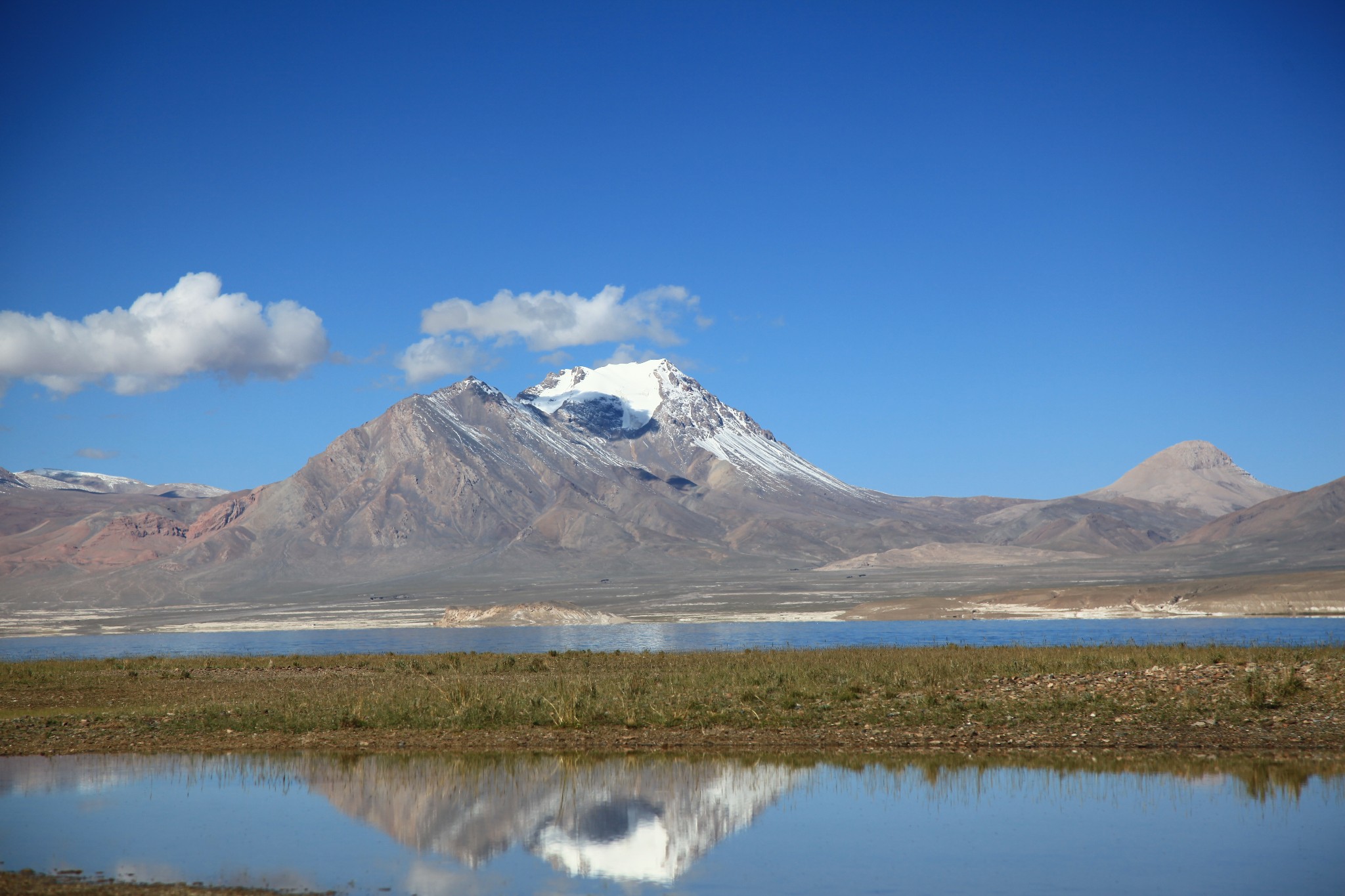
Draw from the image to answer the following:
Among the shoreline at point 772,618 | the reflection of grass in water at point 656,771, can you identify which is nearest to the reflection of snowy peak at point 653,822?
the reflection of grass in water at point 656,771

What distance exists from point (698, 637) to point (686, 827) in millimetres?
62496

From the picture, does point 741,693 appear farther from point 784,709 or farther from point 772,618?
point 772,618

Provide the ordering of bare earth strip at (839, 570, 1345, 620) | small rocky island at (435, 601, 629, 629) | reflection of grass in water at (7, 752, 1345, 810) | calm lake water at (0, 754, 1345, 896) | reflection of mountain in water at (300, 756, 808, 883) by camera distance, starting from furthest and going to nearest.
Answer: small rocky island at (435, 601, 629, 629)
bare earth strip at (839, 570, 1345, 620)
reflection of grass in water at (7, 752, 1345, 810)
reflection of mountain in water at (300, 756, 808, 883)
calm lake water at (0, 754, 1345, 896)

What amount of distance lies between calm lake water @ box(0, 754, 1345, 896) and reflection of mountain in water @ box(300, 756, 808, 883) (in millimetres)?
47

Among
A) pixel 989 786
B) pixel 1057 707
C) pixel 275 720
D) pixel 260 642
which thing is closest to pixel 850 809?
pixel 989 786

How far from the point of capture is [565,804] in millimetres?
16406

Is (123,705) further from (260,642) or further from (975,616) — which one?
(975,616)

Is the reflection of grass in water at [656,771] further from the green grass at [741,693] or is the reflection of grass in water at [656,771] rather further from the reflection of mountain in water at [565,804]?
the green grass at [741,693]

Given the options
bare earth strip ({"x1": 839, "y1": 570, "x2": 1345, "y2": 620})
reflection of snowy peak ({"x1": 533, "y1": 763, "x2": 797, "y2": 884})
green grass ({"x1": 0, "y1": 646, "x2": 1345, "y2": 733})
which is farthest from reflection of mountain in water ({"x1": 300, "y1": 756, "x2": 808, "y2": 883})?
bare earth strip ({"x1": 839, "y1": 570, "x2": 1345, "y2": 620})

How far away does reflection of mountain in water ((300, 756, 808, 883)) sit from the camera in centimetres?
1387

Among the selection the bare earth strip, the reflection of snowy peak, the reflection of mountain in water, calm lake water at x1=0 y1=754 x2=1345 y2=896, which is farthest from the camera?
the bare earth strip

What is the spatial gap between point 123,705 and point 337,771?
44.8ft

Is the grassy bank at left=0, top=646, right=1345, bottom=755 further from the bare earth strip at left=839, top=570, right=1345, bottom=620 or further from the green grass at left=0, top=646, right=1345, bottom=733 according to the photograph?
the bare earth strip at left=839, top=570, right=1345, bottom=620

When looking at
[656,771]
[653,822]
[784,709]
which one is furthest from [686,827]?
[784,709]
